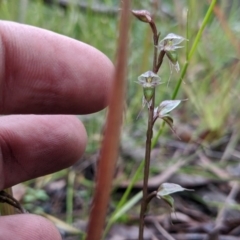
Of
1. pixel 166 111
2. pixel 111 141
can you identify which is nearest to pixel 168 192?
pixel 166 111

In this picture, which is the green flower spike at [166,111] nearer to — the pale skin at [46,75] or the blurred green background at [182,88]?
the pale skin at [46,75]

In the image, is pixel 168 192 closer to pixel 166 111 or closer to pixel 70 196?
pixel 166 111

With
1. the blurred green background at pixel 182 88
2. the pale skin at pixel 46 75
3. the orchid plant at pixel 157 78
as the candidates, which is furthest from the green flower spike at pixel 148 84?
the blurred green background at pixel 182 88

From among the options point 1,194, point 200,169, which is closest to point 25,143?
point 1,194

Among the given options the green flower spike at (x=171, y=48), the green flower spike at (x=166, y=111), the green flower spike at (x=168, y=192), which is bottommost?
the green flower spike at (x=168, y=192)

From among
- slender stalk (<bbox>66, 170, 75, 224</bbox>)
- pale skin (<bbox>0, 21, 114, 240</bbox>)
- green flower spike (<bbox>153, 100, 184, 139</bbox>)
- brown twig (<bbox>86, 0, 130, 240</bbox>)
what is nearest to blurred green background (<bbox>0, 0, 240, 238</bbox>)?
slender stalk (<bbox>66, 170, 75, 224</bbox>)

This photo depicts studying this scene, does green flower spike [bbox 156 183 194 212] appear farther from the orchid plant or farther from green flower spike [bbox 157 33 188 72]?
green flower spike [bbox 157 33 188 72]
